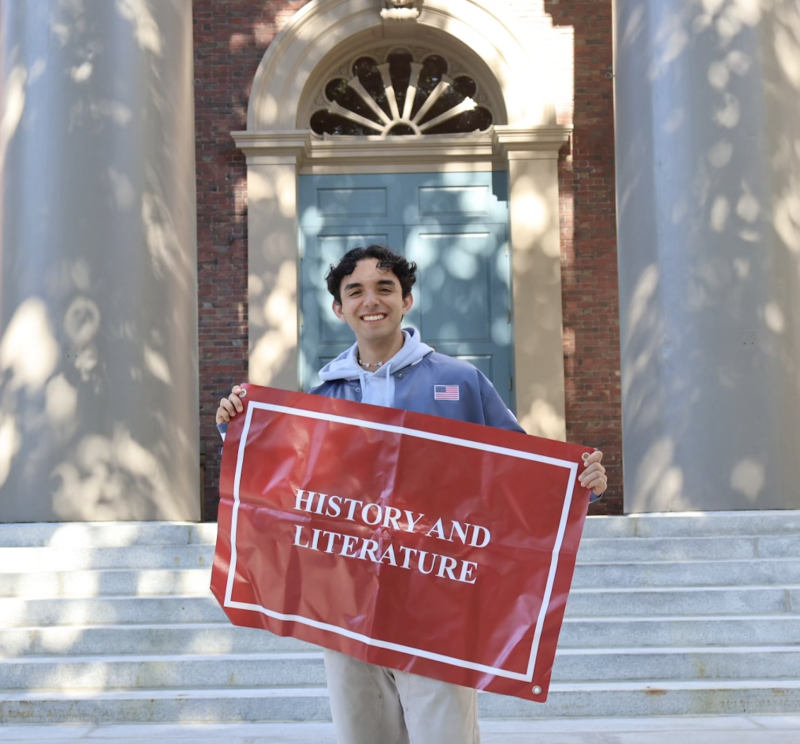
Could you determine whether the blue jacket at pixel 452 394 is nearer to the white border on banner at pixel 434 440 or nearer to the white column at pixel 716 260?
the white border on banner at pixel 434 440

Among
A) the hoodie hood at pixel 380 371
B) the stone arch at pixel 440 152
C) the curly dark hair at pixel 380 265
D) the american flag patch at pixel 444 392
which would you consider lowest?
the american flag patch at pixel 444 392

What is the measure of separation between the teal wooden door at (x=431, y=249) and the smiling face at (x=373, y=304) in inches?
310

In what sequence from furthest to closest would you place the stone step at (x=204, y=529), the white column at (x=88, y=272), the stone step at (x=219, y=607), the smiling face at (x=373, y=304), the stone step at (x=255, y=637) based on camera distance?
the white column at (x=88, y=272) → the stone step at (x=204, y=529) → the stone step at (x=219, y=607) → the stone step at (x=255, y=637) → the smiling face at (x=373, y=304)

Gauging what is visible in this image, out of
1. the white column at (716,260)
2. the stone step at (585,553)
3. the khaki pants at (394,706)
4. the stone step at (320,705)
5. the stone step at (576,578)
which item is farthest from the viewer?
the white column at (716,260)

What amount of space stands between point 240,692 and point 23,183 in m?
4.18

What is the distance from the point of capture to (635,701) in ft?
17.4

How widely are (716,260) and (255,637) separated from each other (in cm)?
431

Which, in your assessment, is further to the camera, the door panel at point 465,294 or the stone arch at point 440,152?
the door panel at point 465,294

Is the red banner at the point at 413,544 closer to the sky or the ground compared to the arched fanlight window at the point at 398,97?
closer to the ground

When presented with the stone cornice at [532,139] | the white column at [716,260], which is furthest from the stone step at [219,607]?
the stone cornice at [532,139]

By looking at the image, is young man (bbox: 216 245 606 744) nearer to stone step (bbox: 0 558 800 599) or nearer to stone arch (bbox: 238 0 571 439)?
stone step (bbox: 0 558 800 599)

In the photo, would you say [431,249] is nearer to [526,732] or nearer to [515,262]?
[515,262]

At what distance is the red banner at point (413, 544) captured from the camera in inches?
116

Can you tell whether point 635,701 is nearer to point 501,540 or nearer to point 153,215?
point 501,540
